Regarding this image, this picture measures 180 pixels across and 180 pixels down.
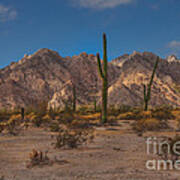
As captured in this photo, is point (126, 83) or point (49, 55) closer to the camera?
point (126, 83)

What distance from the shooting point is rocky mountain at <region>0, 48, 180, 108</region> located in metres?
60.6

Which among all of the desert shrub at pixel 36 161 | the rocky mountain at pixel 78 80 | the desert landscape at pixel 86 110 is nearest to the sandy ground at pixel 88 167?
the desert landscape at pixel 86 110

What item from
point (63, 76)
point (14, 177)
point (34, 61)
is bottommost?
point (14, 177)

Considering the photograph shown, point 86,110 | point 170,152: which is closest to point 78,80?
point 86,110

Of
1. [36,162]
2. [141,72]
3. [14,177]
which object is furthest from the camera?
[141,72]

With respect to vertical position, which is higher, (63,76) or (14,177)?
(63,76)

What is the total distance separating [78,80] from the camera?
2793 inches

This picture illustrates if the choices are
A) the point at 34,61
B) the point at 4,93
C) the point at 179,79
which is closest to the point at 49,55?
the point at 34,61

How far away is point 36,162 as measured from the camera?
5.47 metres

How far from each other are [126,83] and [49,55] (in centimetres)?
2413

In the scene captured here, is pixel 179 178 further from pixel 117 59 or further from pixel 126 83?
pixel 117 59

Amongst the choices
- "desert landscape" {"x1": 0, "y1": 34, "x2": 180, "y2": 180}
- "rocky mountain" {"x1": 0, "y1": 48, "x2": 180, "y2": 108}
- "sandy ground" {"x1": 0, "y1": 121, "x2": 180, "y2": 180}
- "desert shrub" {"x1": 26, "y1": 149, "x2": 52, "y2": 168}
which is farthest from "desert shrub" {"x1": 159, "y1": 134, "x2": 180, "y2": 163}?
"rocky mountain" {"x1": 0, "y1": 48, "x2": 180, "y2": 108}

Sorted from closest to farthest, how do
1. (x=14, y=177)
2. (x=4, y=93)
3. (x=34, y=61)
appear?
(x=14, y=177) < (x=4, y=93) < (x=34, y=61)

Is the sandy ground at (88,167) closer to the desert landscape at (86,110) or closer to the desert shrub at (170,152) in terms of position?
the desert landscape at (86,110)
